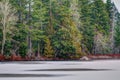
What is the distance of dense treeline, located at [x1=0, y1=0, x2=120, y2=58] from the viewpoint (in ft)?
159

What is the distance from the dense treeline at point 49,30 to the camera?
Result: 4856 centimetres

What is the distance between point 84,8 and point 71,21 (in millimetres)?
7332

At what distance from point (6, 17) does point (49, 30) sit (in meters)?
7.23

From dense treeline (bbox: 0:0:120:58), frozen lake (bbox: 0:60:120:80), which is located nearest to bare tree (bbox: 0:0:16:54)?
dense treeline (bbox: 0:0:120:58)

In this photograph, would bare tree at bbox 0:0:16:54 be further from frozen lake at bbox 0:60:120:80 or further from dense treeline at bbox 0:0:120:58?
frozen lake at bbox 0:60:120:80

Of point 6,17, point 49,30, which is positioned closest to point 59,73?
point 6,17

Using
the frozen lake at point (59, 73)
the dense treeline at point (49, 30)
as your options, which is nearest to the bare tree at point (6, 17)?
the dense treeline at point (49, 30)

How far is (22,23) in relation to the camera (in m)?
50.7

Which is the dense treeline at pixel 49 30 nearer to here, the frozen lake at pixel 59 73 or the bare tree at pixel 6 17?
the bare tree at pixel 6 17

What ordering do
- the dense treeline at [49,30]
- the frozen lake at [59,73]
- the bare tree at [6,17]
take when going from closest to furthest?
1. the frozen lake at [59,73]
2. the bare tree at [6,17]
3. the dense treeline at [49,30]

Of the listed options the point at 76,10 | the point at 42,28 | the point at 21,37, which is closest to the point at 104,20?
the point at 76,10

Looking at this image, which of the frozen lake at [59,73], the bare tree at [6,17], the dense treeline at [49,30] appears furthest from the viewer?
the dense treeline at [49,30]

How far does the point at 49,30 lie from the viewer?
5291 cm

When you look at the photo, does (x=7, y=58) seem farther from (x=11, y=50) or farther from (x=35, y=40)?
(x=35, y=40)
